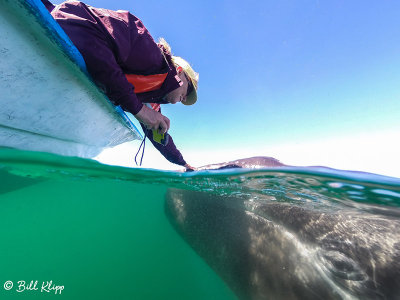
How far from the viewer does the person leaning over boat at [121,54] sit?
1847 mm

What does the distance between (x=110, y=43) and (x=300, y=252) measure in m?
4.20

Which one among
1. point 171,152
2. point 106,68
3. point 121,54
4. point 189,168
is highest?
point 121,54

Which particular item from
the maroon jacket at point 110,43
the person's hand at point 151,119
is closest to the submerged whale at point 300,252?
the person's hand at point 151,119

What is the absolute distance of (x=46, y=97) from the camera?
7.05 ft

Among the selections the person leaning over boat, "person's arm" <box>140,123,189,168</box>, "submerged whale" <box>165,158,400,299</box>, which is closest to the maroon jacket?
the person leaning over boat

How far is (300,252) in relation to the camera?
9.95 ft

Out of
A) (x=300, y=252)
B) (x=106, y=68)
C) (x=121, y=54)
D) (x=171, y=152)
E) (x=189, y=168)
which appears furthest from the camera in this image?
(x=189, y=168)

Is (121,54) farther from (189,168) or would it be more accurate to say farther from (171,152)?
(189,168)

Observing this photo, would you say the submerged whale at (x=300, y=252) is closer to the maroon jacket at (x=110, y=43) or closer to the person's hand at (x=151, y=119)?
the person's hand at (x=151, y=119)

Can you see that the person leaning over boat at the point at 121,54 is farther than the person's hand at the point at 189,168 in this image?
No

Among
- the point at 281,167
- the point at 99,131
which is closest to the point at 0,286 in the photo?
the point at 99,131

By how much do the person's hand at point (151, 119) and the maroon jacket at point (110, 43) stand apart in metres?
0.13

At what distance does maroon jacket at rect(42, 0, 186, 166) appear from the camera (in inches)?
72.2

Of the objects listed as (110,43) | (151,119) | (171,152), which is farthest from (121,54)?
(171,152)
